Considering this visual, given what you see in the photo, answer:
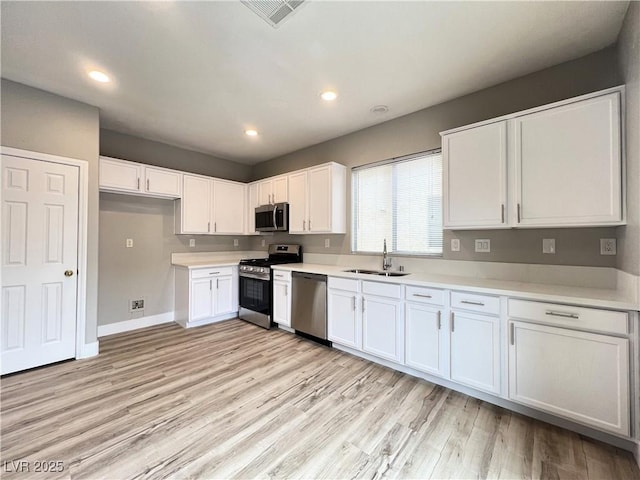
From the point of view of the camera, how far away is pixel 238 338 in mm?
3568

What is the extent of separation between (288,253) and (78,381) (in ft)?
9.38

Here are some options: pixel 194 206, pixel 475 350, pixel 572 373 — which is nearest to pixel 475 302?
pixel 475 350

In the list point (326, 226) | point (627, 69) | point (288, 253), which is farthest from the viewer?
point (288, 253)

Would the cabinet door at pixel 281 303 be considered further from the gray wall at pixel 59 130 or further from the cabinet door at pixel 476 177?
the cabinet door at pixel 476 177

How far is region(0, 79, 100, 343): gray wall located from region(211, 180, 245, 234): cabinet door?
170 cm

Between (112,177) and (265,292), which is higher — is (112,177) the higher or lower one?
the higher one

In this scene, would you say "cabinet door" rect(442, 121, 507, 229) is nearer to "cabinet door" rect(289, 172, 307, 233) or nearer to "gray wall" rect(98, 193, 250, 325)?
"cabinet door" rect(289, 172, 307, 233)

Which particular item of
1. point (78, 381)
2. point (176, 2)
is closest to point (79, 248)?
point (78, 381)

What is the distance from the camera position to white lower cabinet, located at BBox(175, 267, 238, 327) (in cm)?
391

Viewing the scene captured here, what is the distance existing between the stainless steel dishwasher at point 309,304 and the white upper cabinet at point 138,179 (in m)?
2.26

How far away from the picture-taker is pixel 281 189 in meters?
4.37

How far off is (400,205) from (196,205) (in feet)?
10.2

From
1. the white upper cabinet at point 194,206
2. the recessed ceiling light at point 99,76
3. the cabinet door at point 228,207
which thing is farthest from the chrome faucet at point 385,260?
the recessed ceiling light at point 99,76

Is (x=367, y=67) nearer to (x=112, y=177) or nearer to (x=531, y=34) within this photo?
(x=531, y=34)
